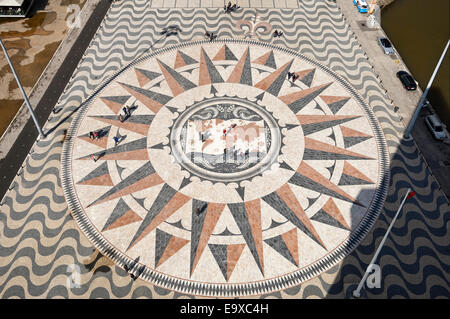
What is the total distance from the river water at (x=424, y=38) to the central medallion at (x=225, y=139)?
17.3 m

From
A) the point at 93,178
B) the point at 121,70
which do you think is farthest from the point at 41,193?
the point at 121,70

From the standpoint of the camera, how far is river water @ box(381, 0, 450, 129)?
1421 inches

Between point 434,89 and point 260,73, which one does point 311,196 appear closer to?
point 260,73

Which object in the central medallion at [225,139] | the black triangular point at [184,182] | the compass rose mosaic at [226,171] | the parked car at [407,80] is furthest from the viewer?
the parked car at [407,80]

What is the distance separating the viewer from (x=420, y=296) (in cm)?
2284

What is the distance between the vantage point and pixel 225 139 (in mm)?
30469

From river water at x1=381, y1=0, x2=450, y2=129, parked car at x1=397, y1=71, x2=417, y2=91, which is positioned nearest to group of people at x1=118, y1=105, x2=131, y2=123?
parked car at x1=397, y1=71, x2=417, y2=91

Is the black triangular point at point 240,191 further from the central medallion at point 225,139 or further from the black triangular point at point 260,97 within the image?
the black triangular point at point 260,97

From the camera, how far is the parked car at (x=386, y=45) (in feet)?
126

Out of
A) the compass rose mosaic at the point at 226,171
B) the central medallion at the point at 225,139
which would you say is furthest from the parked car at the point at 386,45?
the central medallion at the point at 225,139

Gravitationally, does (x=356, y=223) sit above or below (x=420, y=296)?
above

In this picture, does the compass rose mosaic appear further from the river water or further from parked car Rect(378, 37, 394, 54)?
the river water

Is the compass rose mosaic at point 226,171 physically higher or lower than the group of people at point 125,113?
lower

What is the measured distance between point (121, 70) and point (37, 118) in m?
9.15
